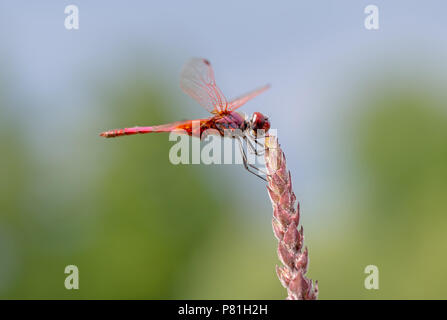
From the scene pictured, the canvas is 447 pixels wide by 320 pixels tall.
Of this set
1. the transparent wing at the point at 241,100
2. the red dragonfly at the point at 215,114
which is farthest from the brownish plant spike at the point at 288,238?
the transparent wing at the point at 241,100

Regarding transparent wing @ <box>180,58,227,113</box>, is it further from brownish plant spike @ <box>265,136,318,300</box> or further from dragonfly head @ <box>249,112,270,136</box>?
Answer: brownish plant spike @ <box>265,136,318,300</box>

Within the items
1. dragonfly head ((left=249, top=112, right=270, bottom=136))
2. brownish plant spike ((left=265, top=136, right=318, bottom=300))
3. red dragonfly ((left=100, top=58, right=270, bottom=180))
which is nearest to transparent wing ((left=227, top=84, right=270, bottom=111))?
red dragonfly ((left=100, top=58, right=270, bottom=180))

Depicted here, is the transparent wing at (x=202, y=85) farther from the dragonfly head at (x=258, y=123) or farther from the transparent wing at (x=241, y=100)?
the dragonfly head at (x=258, y=123)

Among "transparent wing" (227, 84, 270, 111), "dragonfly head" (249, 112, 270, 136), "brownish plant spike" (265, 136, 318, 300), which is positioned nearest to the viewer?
"brownish plant spike" (265, 136, 318, 300)

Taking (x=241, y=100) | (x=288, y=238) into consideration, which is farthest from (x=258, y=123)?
(x=288, y=238)

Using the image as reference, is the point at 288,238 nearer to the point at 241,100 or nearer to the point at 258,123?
the point at 258,123

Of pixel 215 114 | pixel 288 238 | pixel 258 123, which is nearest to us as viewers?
pixel 288 238

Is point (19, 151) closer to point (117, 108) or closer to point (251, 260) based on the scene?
point (117, 108)
